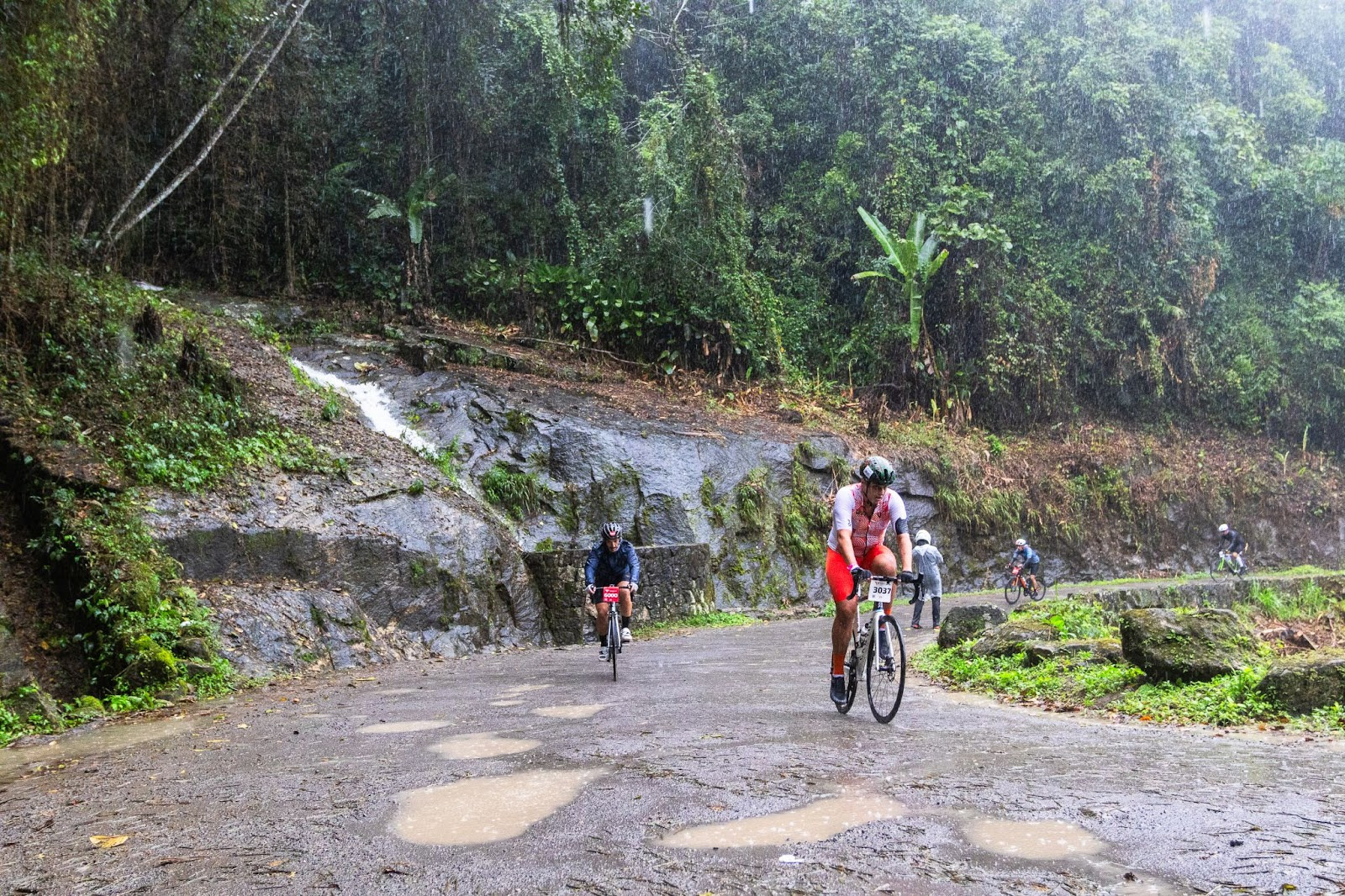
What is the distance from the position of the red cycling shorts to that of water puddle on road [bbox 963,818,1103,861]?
2.63 metres

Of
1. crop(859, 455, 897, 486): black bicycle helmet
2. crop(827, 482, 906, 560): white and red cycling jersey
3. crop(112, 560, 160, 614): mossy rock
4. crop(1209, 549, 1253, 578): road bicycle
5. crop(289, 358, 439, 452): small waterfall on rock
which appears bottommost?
crop(1209, 549, 1253, 578): road bicycle

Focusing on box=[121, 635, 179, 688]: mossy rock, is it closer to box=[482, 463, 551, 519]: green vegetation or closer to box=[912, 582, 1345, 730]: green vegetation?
box=[912, 582, 1345, 730]: green vegetation

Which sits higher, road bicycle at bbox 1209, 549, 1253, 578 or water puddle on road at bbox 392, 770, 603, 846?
water puddle on road at bbox 392, 770, 603, 846

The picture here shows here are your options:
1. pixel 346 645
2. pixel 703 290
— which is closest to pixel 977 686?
pixel 346 645

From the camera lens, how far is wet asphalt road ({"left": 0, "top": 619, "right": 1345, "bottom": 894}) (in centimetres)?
356

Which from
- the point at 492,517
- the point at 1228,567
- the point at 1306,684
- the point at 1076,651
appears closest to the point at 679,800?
the point at 1306,684

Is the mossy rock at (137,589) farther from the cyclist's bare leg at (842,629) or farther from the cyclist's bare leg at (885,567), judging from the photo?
the cyclist's bare leg at (885,567)

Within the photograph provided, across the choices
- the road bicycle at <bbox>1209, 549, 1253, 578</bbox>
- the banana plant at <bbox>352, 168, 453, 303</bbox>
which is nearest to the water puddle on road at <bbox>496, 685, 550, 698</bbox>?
the banana plant at <bbox>352, 168, 453, 303</bbox>

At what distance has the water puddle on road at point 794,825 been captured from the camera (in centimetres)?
393

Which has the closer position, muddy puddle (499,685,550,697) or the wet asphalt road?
the wet asphalt road

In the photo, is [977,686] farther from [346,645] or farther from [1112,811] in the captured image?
[346,645]

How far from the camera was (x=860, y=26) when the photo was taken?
30.6m

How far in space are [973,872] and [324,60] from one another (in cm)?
2778

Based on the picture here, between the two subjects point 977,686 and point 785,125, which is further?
point 785,125
